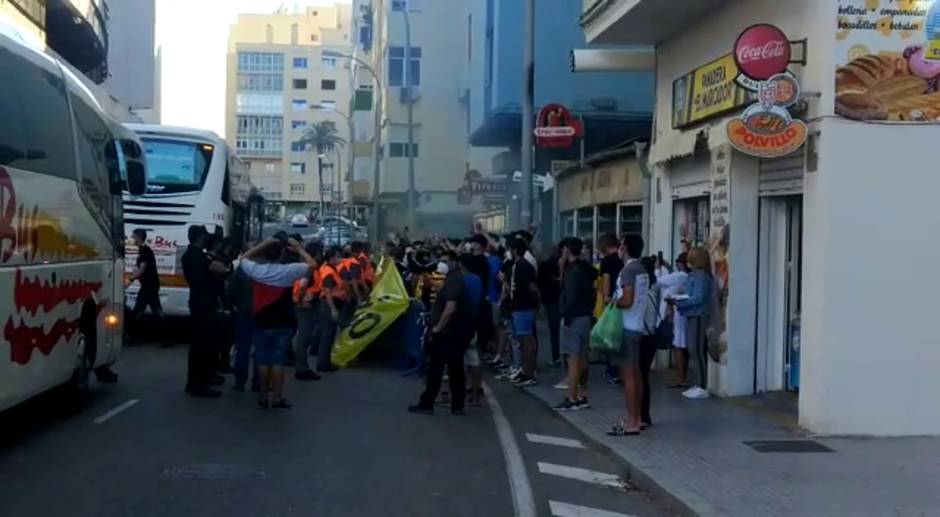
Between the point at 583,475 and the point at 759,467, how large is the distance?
1438 mm

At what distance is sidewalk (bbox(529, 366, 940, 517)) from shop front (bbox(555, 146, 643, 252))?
9.12 metres

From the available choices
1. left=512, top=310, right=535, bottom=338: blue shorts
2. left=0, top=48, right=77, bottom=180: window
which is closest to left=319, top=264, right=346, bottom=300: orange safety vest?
left=512, top=310, right=535, bottom=338: blue shorts

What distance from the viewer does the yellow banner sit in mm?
14414

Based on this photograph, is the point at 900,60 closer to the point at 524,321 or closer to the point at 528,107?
the point at 524,321

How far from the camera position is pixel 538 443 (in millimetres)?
11930

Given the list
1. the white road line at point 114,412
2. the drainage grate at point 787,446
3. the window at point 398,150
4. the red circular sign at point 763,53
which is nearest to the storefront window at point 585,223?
the red circular sign at point 763,53

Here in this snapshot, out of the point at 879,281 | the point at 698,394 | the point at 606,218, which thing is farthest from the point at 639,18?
the point at 606,218

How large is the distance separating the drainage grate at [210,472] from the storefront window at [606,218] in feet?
55.6

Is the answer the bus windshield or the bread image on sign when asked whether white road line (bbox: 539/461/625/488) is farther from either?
the bus windshield

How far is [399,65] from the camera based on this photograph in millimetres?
62625

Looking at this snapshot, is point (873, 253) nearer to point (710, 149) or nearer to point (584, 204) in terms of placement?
point (710, 149)

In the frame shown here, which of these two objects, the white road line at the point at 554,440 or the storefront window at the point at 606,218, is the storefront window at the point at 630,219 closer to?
the storefront window at the point at 606,218

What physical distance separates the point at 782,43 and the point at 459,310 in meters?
4.24

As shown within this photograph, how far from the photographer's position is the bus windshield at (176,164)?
2088 centimetres
